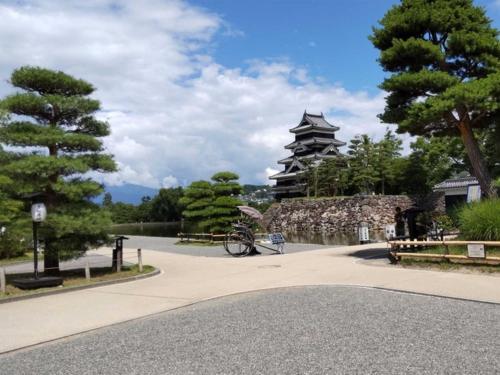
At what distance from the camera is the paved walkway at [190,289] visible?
7215 millimetres

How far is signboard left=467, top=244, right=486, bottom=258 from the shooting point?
9.99 m

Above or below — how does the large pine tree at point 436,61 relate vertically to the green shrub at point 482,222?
above

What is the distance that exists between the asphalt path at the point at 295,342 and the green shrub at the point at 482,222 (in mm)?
4310

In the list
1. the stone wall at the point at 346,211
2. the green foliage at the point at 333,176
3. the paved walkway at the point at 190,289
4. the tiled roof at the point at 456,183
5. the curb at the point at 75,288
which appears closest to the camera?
the paved walkway at the point at 190,289

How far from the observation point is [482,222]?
36.7 ft

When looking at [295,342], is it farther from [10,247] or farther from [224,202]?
[224,202]

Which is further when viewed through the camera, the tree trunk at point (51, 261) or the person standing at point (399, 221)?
the person standing at point (399, 221)

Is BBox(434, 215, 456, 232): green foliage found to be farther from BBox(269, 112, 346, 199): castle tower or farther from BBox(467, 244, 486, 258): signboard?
BBox(269, 112, 346, 199): castle tower

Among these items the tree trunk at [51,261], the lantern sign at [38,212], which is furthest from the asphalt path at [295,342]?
the tree trunk at [51,261]

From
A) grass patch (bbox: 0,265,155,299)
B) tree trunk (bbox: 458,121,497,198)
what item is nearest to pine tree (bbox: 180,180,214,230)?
grass patch (bbox: 0,265,155,299)

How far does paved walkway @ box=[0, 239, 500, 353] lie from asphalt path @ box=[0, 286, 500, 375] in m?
0.62

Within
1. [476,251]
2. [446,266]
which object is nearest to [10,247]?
[446,266]

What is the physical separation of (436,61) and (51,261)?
41.2ft

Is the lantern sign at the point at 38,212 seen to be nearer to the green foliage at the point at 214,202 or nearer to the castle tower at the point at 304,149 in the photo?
the green foliage at the point at 214,202
